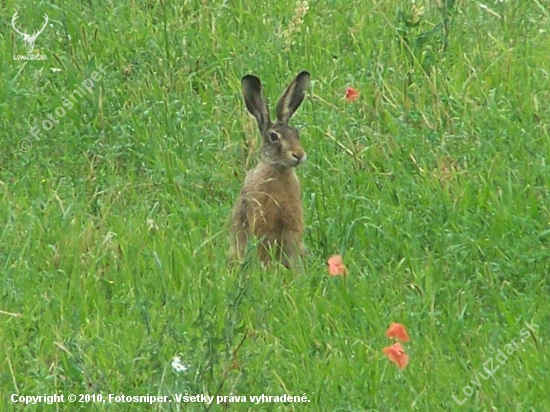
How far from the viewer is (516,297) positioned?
6.23 m

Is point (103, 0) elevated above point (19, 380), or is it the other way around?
point (103, 0)

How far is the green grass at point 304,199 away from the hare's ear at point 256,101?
287 millimetres

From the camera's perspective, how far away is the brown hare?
696 centimetres

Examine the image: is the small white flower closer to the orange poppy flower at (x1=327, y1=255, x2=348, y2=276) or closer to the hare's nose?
the orange poppy flower at (x1=327, y1=255, x2=348, y2=276)

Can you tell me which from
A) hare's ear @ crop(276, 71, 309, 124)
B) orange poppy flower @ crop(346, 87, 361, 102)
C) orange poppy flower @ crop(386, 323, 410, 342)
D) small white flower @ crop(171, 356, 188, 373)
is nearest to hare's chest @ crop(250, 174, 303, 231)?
hare's ear @ crop(276, 71, 309, 124)

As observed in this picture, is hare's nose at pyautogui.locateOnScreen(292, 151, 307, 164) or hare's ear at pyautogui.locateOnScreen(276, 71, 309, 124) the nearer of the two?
hare's nose at pyautogui.locateOnScreen(292, 151, 307, 164)

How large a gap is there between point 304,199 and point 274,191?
291 millimetres

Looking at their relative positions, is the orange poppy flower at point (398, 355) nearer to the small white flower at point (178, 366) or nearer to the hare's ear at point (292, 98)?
the small white flower at point (178, 366)

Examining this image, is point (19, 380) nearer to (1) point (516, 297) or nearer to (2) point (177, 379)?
(2) point (177, 379)

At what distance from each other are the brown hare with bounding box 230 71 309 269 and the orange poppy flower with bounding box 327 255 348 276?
396 mm

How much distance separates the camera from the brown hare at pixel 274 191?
696 centimetres

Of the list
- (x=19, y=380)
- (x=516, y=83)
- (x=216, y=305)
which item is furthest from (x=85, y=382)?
(x=516, y=83)

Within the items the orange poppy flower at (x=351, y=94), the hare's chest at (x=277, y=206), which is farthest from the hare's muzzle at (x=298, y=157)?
the orange poppy flower at (x=351, y=94)

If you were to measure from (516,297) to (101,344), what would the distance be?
176 cm
